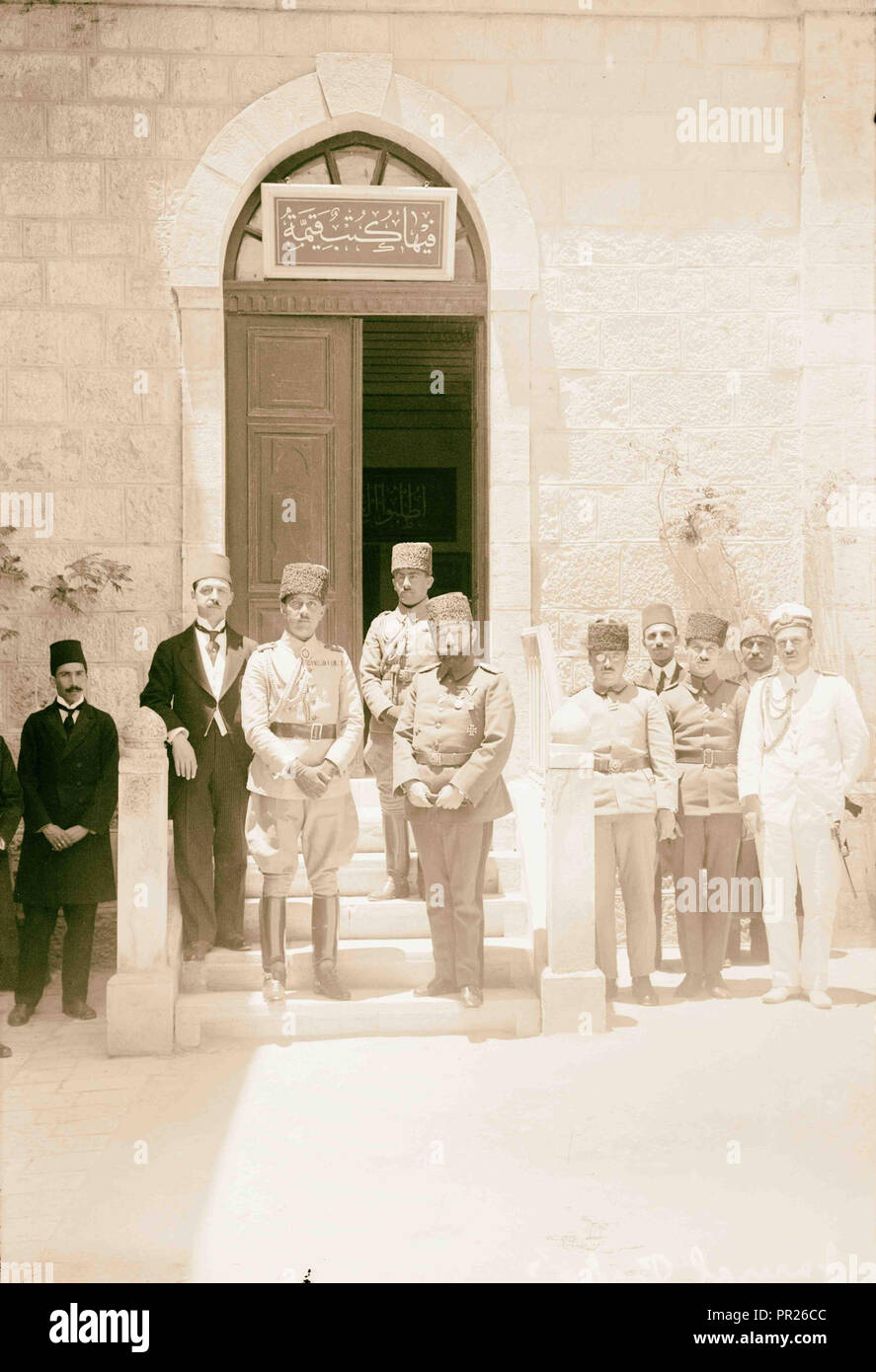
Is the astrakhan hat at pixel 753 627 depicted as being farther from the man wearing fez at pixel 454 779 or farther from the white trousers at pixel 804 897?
the man wearing fez at pixel 454 779

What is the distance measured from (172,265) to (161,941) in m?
4.16

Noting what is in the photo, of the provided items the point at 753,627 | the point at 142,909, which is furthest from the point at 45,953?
the point at 753,627

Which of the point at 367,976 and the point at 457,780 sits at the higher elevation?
the point at 457,780

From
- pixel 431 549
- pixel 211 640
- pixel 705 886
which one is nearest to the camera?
pixel 705 886

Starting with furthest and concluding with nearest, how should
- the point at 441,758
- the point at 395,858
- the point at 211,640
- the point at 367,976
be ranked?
the point at 395,858 → the point at 211,640 → the point at 367,976 → the point at 441,758

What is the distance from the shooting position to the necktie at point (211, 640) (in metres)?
7.18

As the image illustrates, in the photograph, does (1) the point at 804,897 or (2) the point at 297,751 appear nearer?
(2) the point at 297,751

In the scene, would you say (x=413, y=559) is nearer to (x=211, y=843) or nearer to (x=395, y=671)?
(x=395, y=671)

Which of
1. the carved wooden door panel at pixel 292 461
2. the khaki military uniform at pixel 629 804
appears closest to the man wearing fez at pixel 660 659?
the khaki military uniform at pixel 629 804

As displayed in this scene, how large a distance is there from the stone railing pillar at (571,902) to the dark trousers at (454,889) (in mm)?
335

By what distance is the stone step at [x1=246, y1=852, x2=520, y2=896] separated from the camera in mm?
7508

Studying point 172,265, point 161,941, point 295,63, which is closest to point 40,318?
point 172,265

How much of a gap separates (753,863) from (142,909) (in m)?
3.26

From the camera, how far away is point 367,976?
22.5 ft
